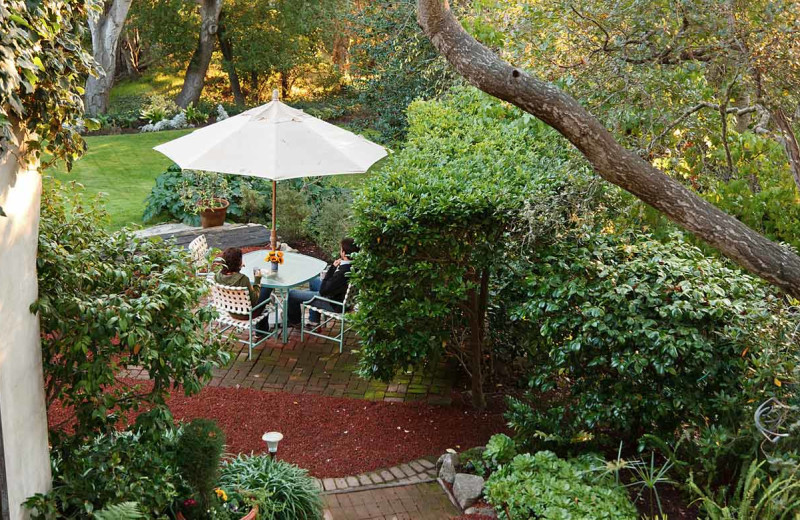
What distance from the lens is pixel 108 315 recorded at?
12.1 feet

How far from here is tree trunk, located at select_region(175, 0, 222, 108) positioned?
76.0 feet

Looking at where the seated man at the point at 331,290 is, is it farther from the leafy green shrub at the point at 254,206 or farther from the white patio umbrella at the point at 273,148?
the leafy green shrub at the point at 254,206

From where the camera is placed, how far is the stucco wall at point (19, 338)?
3.36 metres

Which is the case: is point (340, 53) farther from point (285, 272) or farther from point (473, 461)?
point (473, 461)

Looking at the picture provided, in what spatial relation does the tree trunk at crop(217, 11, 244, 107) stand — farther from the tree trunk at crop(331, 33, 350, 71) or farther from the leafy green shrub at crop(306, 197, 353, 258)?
the leafy green shrub at crop(306, 197, 353, 258)

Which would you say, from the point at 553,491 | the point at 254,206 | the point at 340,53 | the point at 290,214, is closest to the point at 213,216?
the point at 254,206

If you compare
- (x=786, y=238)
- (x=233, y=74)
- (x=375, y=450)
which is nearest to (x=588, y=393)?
(x=375, y=450)

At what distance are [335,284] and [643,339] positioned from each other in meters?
3.85

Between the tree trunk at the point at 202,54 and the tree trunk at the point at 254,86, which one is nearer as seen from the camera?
the tree trunk at the point at 202,54

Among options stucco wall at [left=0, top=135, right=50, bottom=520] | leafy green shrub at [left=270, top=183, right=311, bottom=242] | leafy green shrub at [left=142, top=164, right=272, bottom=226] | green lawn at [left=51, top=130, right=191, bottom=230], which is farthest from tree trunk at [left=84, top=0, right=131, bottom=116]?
stucco wall at [left=0, top=135, right=50, bottom=520]

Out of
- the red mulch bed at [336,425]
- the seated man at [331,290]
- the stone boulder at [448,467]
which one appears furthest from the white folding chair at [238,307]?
the stone boulder at [448,467]

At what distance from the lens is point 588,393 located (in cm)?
553

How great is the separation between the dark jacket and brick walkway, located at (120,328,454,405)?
24.7 inches

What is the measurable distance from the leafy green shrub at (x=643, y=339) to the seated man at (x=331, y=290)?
8.70 ft
